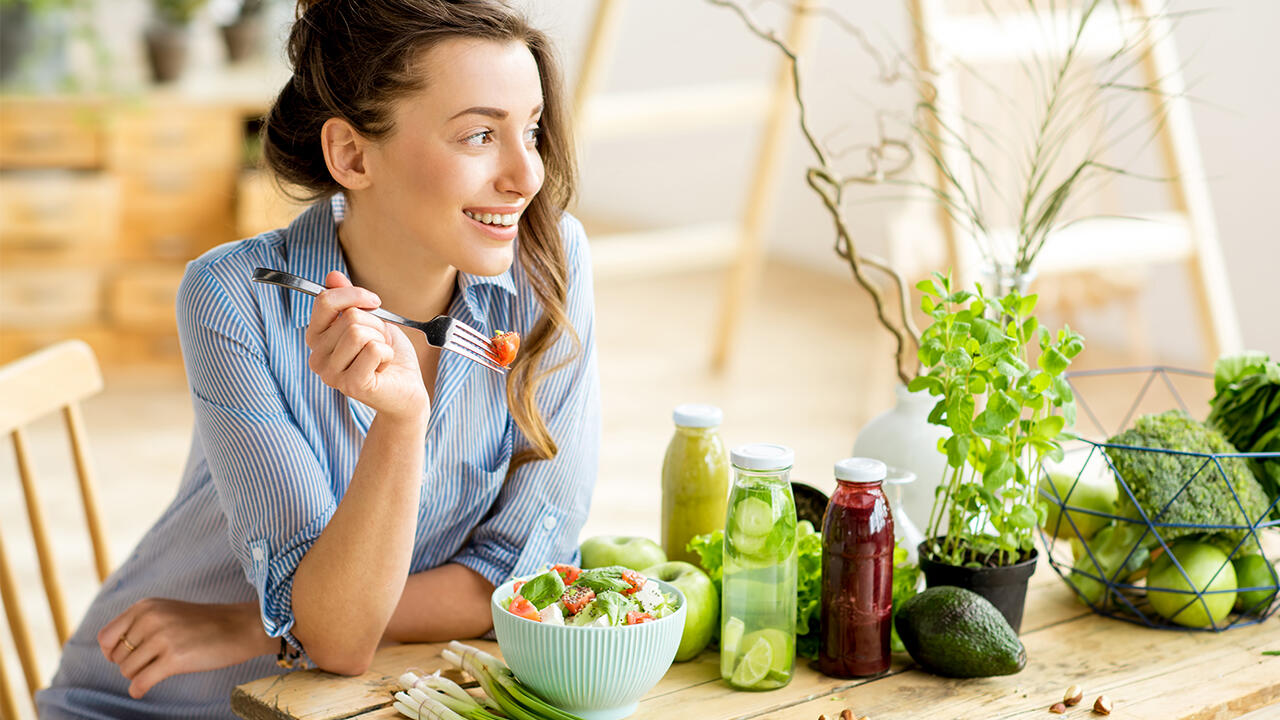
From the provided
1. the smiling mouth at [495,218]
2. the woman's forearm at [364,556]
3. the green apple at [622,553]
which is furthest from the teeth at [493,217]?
the green apple at [622,553]

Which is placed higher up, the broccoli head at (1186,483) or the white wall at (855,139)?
the white wall at (855,139)

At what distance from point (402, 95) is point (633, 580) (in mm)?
510

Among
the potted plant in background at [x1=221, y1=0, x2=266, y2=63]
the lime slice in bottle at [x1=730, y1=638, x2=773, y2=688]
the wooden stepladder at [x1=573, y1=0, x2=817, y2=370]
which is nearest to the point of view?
the lime slice in bottle at [x1=730, y1=638, x2=773, y2=688]

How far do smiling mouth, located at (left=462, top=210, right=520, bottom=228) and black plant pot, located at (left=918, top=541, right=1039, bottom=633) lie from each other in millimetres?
514

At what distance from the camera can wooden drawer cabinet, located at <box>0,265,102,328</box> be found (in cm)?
415

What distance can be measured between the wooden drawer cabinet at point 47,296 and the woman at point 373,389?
293 centimetres

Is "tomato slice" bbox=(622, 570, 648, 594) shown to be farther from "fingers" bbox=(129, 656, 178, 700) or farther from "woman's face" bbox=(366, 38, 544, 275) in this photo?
"fingers" bbox=(129, 656, 178, 700)

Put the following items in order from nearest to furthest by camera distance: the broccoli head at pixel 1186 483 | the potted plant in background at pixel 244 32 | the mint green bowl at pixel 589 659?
the mint green bowl at pixel 589 659, the broccoli head at pixel 1186 483, the potted plant in background at pixel 244 32

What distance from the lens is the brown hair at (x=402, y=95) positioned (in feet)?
4.21

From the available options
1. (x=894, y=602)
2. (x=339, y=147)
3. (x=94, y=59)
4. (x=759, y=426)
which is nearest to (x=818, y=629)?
(x=894, y=602)

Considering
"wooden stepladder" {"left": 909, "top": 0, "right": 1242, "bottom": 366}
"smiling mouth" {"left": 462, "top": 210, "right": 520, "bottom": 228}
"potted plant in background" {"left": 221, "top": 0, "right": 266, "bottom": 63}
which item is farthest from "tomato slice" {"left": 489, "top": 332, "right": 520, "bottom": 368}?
"potted plant in background" {"left": 221, "top": 0, "right": 266, "bottom": 63}

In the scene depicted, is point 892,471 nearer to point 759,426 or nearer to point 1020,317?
point 1020,317

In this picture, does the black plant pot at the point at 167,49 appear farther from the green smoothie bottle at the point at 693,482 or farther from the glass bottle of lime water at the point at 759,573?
the glass bottle of lime water at the point at 759,573

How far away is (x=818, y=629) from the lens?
4.06 ft
